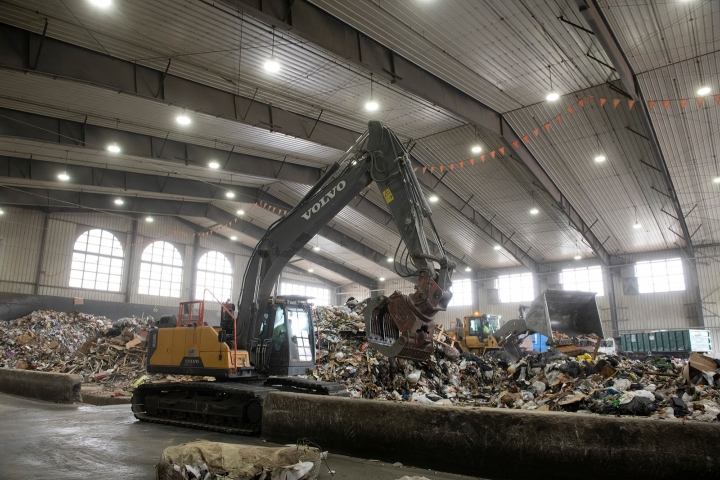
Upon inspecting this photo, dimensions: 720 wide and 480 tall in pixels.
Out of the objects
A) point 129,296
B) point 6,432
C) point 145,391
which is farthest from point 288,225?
point 129,296

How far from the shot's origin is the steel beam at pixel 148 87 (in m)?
9.97

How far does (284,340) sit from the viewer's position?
854cm

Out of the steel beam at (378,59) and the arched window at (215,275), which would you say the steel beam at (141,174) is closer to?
the steel beam at (378,59)

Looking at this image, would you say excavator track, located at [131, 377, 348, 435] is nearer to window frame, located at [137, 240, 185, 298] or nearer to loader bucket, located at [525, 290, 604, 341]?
loader bucket, located at [525, 290, 604, 341]

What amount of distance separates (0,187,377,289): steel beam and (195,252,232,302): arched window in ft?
12.1

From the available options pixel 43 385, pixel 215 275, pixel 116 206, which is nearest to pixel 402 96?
pixel 43 385

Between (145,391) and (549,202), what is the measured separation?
56.2 ft

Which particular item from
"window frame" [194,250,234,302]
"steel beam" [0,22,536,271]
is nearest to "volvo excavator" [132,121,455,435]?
"steel beam" [0,22,536,271]

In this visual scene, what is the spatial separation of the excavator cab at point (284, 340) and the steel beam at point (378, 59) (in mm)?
5376

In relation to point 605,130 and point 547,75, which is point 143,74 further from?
point 605,130

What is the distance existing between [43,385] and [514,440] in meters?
11.6

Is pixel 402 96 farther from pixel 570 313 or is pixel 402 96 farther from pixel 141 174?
pixel 141 174

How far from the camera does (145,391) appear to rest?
887 cm

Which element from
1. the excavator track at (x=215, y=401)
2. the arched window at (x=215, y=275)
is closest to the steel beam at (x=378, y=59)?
the excavator track at (x=215, y=401)
